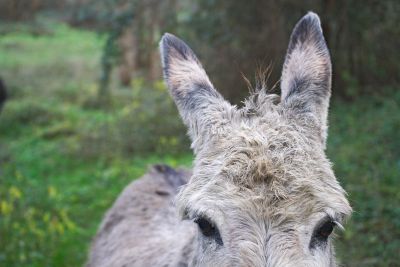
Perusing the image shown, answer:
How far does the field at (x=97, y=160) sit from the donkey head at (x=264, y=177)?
126 inches

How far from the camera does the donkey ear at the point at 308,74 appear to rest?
143 inches

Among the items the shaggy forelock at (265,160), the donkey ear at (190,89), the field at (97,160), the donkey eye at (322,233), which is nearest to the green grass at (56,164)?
the field at (97,160)

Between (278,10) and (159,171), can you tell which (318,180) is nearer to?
(159,171)

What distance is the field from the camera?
7.30 m

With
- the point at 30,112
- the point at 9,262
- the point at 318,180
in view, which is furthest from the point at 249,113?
the point at 30,112

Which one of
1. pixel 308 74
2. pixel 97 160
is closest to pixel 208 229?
pixel 308 74

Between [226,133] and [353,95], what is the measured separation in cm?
873

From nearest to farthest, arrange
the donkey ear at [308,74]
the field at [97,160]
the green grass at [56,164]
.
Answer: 1. the donkey ear at [308,74]
2. the field at [97,160]
3. the green grass at [56,164]

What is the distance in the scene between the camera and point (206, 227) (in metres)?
3.18

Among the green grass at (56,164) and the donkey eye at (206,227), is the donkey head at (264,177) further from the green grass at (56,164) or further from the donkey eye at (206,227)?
the green grass at (56,164)

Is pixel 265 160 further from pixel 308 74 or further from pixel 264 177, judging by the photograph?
pixel 308 74

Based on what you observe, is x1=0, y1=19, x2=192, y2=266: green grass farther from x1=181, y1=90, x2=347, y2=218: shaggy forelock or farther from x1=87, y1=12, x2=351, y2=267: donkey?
x1=181, y1=90, x2=347, y2=218: shaggy forelock

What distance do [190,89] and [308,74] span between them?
0.74 m

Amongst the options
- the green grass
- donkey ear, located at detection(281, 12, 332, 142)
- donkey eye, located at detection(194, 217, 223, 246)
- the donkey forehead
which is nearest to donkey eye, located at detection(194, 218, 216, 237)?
donkey eye, located at detection(194, 217, 223, 246)
